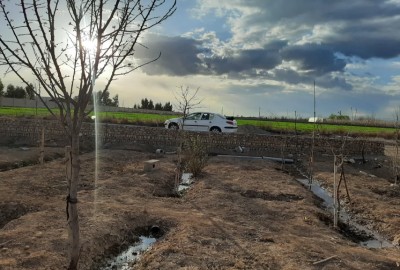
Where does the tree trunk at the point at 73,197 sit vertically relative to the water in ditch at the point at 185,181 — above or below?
above

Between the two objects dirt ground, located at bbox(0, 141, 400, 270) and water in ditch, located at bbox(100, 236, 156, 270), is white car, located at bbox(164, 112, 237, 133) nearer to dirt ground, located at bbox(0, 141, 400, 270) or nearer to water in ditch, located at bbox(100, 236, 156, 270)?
dirt ground, located at bbox(0, 141, 400, 270)

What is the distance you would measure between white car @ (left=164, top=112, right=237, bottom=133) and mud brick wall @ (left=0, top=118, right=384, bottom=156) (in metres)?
2.33

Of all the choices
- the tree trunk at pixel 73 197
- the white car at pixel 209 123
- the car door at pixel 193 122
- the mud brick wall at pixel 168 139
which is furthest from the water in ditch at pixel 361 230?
the car door at pixel 193 122

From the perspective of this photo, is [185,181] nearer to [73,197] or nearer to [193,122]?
[73,197]

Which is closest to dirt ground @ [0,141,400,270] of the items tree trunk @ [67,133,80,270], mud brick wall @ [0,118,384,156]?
tree trunk @ [67,133,80,270]

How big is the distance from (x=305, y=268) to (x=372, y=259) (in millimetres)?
1261

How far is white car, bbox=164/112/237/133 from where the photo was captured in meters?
23.9

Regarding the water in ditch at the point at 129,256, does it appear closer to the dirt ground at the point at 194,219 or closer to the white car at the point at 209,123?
the dirt ground at the point at 194,219

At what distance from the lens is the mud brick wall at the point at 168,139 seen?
70.6 feet

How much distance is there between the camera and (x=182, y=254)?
6.11 m

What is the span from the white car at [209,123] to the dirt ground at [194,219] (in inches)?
351

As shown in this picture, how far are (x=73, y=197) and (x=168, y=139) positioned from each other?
697 inches

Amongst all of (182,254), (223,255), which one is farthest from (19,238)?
(223,255)

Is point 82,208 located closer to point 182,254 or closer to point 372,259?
A: point 182,254
